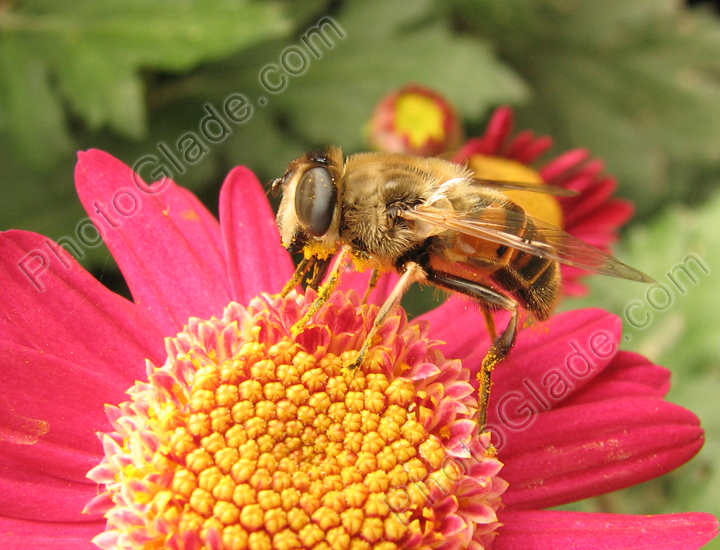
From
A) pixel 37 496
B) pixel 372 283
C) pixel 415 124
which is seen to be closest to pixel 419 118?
pixel 415 124

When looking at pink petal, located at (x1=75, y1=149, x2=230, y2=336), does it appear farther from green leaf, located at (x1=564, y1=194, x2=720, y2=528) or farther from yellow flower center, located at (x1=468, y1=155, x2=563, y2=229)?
green leaf, located at (x1=564, y1=194, x2=720, y2=528)

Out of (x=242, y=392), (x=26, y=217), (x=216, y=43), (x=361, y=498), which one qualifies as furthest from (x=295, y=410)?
(x=26, y=217)

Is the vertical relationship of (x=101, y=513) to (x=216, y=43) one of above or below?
below

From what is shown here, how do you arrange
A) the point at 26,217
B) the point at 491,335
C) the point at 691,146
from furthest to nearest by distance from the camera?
the point at 691,146 → the point at 26,217 → the point at 491,335

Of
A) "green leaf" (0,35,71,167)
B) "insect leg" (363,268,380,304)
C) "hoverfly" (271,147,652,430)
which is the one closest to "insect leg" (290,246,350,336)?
"hoverfly" (271,147,652,430)

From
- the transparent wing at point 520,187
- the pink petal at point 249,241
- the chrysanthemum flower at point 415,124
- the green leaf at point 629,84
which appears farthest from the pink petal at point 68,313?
the green leaf at point 629,84

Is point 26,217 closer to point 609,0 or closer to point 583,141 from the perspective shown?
point 583,141

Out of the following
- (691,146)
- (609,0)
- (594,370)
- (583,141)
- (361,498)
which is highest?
(609,0)
